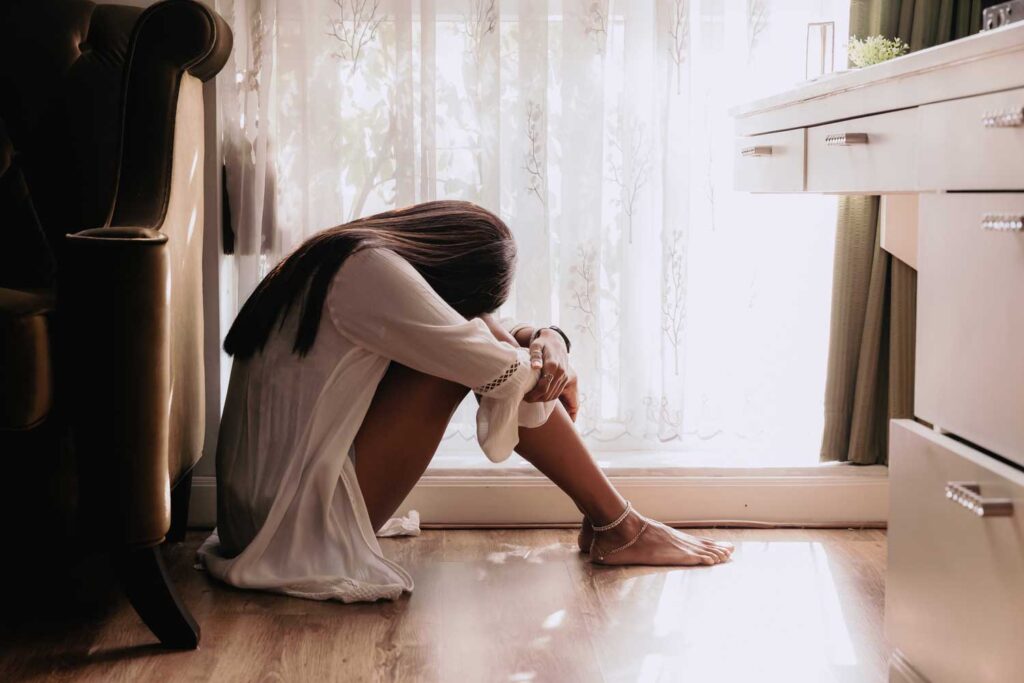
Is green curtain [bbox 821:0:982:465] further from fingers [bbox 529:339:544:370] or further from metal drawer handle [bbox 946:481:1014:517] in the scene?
metal drawer handle [bbox 946:481:1014:517]

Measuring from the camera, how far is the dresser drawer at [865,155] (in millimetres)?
1299

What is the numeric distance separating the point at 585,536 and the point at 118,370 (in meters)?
0.99

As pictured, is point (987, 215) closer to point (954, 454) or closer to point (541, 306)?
point (954, 454)

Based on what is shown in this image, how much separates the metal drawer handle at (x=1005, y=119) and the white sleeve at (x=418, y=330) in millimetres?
915

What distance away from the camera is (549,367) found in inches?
74.9

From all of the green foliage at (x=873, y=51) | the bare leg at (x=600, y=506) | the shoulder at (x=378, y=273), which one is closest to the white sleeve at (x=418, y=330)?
the shoulder at (x=378, y=273)

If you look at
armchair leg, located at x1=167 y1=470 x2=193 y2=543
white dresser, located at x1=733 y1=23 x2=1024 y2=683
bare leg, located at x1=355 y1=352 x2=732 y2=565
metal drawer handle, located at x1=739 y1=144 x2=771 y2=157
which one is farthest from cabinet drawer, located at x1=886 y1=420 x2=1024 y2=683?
armchair leg, located at x1=167 y1=470 x2=193 y2=543

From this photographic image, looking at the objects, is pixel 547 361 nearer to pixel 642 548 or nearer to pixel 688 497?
pixel 642 548

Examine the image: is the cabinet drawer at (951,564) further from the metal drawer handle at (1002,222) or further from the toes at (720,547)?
the toes at (720,547)

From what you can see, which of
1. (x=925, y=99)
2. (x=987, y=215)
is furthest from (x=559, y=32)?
(x=987, y=215)

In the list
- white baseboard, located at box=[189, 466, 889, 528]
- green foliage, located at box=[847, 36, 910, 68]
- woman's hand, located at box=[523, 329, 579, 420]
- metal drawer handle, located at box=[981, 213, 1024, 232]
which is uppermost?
green foliage, located at box=[847, 36, 910, 68]

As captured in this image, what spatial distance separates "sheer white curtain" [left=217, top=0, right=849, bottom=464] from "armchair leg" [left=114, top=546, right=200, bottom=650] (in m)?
0.78

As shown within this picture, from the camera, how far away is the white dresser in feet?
3.45

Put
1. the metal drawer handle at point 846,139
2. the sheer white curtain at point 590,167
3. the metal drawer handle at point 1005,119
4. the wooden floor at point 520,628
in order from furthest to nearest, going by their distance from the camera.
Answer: the sheer white curtain at point 590,167
the wooden floor at point 520,628
the metal drawer handle at point 846,139
the metal drawer handle at point 1005,119
